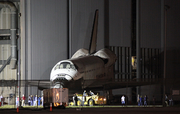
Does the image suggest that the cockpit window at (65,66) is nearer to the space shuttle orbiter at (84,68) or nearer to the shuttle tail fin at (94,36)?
the space shuttle orbiter at (84,68)

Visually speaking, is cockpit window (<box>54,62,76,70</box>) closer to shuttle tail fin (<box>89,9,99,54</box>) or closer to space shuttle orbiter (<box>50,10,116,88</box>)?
space shuttle orbiter (<box>50,10,116,88</box>)

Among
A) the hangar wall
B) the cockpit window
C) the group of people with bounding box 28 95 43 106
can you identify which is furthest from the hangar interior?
the cockpit window

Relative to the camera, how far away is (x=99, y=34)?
4194cm

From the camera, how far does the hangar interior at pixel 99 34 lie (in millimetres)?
41344

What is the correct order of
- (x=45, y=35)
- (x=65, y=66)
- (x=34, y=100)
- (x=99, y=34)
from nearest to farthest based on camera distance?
(x=65, y=66) → (x=34, y=100) → (x=45, y=35) → (x=99, y=34)

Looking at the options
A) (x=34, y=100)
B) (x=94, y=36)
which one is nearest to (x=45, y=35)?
(x=94, y=36)

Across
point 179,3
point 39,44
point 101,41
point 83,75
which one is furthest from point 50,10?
point 179,3

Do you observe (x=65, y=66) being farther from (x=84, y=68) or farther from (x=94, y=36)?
(x=94, y=36)

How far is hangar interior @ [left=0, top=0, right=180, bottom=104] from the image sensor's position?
41344 millimetres

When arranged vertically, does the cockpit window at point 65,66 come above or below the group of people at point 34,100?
above

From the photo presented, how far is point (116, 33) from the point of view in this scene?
4259 centimetres

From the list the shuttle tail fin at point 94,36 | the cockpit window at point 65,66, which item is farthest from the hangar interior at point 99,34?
the cockpit window at point 65,66

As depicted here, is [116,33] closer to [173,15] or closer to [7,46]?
[173,15]

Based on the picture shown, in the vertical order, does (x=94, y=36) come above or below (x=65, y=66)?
above
